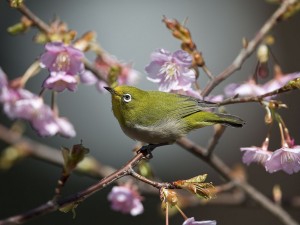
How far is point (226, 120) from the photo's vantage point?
1803 mm

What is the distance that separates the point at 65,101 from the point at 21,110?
18.8 ft

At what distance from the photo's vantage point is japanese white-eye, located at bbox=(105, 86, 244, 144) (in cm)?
185

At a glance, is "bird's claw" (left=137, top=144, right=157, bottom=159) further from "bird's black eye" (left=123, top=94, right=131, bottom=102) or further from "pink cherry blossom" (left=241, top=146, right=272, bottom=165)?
"pink cherry blossom" (left=241, top=146, right=272, bottom=165)

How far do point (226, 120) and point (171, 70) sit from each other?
0.27m

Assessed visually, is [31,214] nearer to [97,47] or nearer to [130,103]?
[130,103]

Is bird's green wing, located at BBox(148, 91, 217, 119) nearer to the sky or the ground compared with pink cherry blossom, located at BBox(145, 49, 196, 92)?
nearer to the ground

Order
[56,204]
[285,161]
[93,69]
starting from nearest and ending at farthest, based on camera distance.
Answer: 1. [56,204]
2. [285,161]
3. [93,69]

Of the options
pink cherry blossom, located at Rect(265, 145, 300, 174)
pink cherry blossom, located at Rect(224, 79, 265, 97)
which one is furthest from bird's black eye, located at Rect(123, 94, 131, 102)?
pink cherry blossom, located at Rect(265, 145, 300, 174)

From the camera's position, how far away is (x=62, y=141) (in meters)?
6.81

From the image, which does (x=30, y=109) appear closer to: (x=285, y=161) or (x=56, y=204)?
(x=56, y=204)

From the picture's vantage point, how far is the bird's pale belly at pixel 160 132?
1.84 meters

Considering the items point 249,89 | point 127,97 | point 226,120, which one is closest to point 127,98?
point 127,97

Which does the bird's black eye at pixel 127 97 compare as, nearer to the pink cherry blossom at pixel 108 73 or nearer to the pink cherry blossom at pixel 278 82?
the pink cherry blossom at pixel 108 73

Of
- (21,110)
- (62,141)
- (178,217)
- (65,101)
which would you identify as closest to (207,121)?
(21,110)
